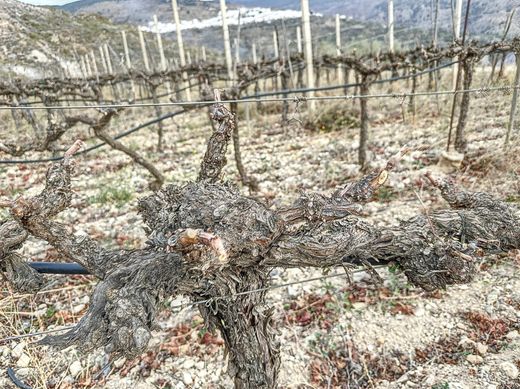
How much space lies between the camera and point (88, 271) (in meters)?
1.74

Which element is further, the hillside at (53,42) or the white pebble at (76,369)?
the hillside at (53,42)

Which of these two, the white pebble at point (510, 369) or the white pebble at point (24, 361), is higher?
the white pebble at point (510, 369)

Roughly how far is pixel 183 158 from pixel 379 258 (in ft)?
26.3

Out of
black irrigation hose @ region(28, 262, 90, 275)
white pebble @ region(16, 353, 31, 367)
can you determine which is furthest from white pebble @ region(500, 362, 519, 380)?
white pebble @ region(16, 353, 31, 367)

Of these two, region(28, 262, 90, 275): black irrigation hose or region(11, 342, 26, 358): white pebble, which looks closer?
region(28, 262, 90, 275): black irrigation hose

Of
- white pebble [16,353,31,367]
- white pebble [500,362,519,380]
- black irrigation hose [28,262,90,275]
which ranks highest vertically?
black irrigation hose [28,262,90,275]

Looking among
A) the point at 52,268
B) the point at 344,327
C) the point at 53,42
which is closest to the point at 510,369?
the point at 344,327

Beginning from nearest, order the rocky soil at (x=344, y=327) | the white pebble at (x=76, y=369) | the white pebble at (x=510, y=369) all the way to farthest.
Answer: the white pebble at (x=510, y=369), the rocky soil at (x=344, y=327), the white pebble at (x=76, y=369)

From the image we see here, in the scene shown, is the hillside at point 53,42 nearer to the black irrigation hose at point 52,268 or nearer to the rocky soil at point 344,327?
the black irrigation hose at point 52,268

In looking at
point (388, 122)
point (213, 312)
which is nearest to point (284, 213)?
point (213, 312)

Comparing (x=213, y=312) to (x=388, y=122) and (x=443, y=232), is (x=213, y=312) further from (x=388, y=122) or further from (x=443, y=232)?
(x=388, y=122)

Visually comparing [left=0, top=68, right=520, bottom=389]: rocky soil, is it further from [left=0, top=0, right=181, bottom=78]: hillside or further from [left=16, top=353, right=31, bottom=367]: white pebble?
[left=0, top=0, right=181, bottom=78]: hillside

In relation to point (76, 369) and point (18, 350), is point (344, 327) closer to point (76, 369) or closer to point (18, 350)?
point (76, 369)

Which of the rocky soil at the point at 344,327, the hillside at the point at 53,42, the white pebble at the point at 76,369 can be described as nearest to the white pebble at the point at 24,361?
the rocky soil at the point at 344,327
